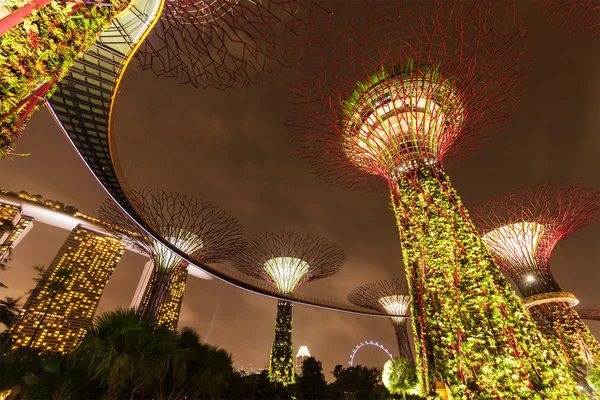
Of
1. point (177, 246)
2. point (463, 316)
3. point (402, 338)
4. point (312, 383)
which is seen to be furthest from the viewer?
point (402, 338)

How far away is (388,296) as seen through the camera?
29.2 m

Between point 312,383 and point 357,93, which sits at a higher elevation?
point 357,93

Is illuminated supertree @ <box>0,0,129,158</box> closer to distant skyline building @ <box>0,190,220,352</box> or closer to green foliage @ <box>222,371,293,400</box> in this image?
green foliage @ <box>222,371,293,400</box>

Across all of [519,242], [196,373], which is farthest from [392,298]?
[196,373]

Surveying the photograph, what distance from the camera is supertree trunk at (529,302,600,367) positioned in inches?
583

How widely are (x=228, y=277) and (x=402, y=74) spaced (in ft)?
64.5

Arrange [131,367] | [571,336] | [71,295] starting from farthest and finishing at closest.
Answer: [71,295], [571,336], [131,367]

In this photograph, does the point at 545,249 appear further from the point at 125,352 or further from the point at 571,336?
the point at 125,352

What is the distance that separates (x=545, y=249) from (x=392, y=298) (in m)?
15.0

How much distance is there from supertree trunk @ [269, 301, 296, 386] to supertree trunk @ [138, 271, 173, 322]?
25.9ft

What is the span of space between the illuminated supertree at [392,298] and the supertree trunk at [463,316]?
22.9 meters

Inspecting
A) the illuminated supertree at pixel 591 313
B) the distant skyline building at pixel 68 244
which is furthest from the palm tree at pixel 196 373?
the illuminated supertree at pixel 591 313

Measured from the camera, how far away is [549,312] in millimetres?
16344

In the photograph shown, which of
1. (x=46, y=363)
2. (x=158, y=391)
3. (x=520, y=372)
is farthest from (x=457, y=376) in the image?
(x=46, y=363)
